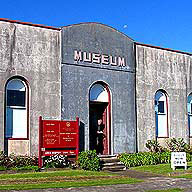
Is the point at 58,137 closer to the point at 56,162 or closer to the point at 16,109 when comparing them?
the point at 56,162

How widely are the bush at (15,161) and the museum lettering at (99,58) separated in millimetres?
5687

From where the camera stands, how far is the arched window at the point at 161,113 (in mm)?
→ 24250

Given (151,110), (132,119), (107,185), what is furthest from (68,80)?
(107,185)

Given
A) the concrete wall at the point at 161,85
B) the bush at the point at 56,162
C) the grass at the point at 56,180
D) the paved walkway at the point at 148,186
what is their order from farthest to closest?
1. the concrete wall at the point at 161,85
2. the bush at the point at 56,162
3. the grass at the point at 56,180
4. the paved walkway at the point at 148,186

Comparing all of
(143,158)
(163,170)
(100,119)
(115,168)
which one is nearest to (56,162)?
(115,168)

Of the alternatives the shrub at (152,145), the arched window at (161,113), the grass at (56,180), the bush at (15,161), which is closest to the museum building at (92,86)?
the arched window at (161,113)

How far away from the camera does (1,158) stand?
1730 cm

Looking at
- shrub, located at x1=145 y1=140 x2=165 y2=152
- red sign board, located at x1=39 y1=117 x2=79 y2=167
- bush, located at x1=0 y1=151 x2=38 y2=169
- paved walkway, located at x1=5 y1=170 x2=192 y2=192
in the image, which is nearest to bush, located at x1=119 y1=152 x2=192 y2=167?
shrub, located at x1=145 y1=140 x2=165 y2=152

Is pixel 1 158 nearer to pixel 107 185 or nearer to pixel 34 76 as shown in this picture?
pixel 34 76

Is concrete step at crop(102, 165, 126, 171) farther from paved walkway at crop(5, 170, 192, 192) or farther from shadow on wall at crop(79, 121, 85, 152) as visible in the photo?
paved walkway at crop(5, 170, 192, 192)

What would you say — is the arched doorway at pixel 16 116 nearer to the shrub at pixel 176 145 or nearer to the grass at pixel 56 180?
the grass at pixel 56 180

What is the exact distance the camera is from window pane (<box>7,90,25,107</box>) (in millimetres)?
18641

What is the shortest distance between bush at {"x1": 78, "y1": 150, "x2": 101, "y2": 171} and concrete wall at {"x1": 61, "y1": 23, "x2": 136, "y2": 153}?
1.68m

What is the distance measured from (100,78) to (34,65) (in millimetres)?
3898
